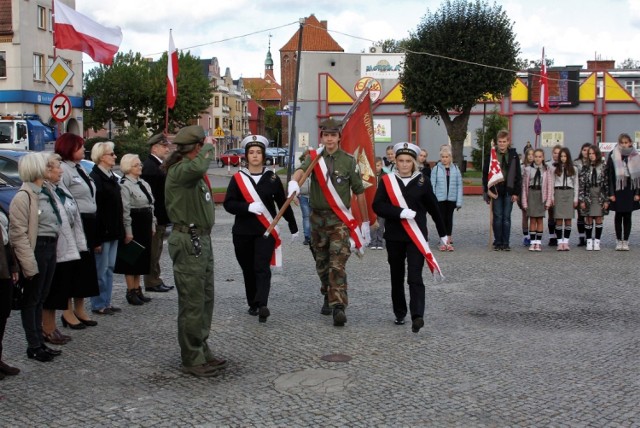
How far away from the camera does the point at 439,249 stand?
45.8 feet

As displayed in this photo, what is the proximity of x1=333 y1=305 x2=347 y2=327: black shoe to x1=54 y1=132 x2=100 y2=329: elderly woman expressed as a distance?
2412 millimetres

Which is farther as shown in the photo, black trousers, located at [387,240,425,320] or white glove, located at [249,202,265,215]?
white glove, located at [249,202,265,215]

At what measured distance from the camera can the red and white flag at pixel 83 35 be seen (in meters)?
17.5

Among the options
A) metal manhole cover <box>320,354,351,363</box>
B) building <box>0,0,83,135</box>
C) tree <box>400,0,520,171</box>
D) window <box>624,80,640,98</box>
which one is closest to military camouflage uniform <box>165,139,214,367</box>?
metal manhole cover <box>320,354,351,363</box>

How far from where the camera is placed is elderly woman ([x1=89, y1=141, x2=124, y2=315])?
8.59m

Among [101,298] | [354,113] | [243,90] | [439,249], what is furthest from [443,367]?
[243,90]

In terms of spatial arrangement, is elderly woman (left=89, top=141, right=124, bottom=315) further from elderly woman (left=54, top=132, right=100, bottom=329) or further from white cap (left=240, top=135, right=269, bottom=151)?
white cap (left=240, top=135, right=269, bottom=151)

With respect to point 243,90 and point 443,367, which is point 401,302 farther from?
point 243,90

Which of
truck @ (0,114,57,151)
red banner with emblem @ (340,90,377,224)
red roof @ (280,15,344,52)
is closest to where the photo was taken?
red banner with emblem @ (340,90,377,224)

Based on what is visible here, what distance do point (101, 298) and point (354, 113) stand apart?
3460 millimetres

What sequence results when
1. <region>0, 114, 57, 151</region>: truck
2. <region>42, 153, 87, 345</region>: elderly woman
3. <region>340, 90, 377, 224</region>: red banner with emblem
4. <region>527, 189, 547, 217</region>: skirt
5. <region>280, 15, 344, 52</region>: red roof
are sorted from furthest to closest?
<region>280, 15, 344, 52</region>: red roof → <region>0, 114, 57, 151</region>: truck → <region>527, 189, 547, 217</region>: skirt → <region>340, 90, 377, 224</region>: red banner with emblem → <region>42, 153, 87, 345</region>: elderly woman

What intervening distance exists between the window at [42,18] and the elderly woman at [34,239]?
44.1m

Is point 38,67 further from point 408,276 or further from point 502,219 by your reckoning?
point 408,276

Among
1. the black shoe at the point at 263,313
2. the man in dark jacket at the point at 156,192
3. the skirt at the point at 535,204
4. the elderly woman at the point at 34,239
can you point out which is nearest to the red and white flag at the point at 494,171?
the skirt at the point at 535,204
